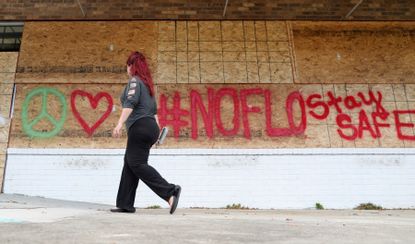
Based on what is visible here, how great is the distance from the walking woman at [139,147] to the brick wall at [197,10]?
4398mm

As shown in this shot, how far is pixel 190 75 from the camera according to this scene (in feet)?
23.1

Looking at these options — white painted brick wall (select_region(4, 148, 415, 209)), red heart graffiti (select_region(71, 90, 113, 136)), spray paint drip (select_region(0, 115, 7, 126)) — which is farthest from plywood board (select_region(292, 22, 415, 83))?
spray paint drip (select_region(0, 115, 7, 126))

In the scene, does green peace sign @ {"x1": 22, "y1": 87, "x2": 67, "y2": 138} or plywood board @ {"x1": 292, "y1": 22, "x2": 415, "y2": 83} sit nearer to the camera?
green peace sign @ {"x1": 22, "y1": 87, "x2": 67, "y2": 138}

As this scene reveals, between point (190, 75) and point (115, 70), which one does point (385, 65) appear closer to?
point (190, 75)

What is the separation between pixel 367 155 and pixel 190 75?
12.1 ft

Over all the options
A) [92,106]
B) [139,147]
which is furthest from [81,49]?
[139,147]

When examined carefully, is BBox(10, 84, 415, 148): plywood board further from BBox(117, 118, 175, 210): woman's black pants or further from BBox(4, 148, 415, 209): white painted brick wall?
BBox(117, 118, 175, 210): woman's black pants

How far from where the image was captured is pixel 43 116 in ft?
22.0

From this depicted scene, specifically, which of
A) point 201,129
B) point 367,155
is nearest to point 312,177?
point 367,155

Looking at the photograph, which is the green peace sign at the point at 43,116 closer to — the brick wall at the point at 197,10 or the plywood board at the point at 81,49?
the plywood board at the point at 81,49

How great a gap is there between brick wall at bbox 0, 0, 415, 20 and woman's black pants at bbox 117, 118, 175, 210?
4633 mm

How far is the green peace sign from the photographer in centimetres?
661

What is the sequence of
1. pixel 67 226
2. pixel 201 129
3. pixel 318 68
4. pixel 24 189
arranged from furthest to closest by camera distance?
1. pixel 318 68
2. pixel 201 129
3. pixel 24 189
4. pixel 67 226

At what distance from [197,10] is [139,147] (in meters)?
4.90
